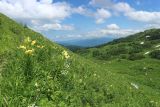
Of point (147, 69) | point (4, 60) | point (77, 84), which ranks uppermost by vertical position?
point (4, 60)

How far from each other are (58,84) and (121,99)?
312 inches

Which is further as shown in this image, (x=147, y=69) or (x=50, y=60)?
(x=147, y=69)

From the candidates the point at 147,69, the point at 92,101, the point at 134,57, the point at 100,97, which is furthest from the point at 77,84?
the point at 134,57

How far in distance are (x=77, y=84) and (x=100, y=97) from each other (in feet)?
9.42

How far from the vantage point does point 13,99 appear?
32.8 ft

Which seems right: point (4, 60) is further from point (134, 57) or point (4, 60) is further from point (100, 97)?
point (134, 57)

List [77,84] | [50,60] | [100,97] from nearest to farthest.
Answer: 1. [50,60]
2. [77,84]
3. [100,97]

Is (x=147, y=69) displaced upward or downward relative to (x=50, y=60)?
downward

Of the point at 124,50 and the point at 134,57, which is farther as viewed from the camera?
the point at 124,50

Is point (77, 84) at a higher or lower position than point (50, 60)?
lower

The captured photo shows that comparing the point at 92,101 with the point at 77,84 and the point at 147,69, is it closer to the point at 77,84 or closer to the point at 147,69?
the point at 77,84

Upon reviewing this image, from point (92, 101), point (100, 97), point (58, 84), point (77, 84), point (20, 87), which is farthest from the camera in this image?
point (100, 97)

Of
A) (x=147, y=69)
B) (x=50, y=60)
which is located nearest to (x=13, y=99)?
(x=50, y=60)

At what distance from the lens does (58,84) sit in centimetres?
1307
